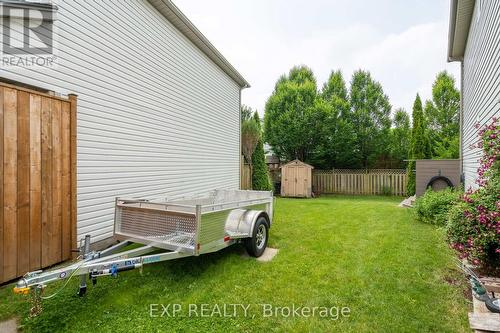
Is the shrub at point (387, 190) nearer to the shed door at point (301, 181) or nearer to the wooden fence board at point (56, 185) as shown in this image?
the shed door at point (301, 181)

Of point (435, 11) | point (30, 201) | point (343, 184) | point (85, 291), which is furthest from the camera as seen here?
point (343, 184)

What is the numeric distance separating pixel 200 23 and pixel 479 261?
8016 millimetres

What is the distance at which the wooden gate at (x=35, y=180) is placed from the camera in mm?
3088

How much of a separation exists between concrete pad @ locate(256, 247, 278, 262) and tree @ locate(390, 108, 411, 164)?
14591 mm

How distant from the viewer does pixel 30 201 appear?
10.9ft

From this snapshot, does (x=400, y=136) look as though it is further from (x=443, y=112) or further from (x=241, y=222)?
(x=241, y=222)

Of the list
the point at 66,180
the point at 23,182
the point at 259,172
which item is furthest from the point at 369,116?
the point at 23,182

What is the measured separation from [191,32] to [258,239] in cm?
585

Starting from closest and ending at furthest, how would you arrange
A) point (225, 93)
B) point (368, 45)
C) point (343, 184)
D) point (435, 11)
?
point (435, 11) < point (225, 93) < point (368, 45) < point (343, 184)

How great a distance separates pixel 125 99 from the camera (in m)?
5.07

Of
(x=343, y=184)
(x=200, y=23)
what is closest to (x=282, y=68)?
(x=343, y=184)

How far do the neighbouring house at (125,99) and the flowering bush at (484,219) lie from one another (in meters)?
5.53

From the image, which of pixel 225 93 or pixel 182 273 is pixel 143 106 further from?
pixel 225 93

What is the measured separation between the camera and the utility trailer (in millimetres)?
2453
